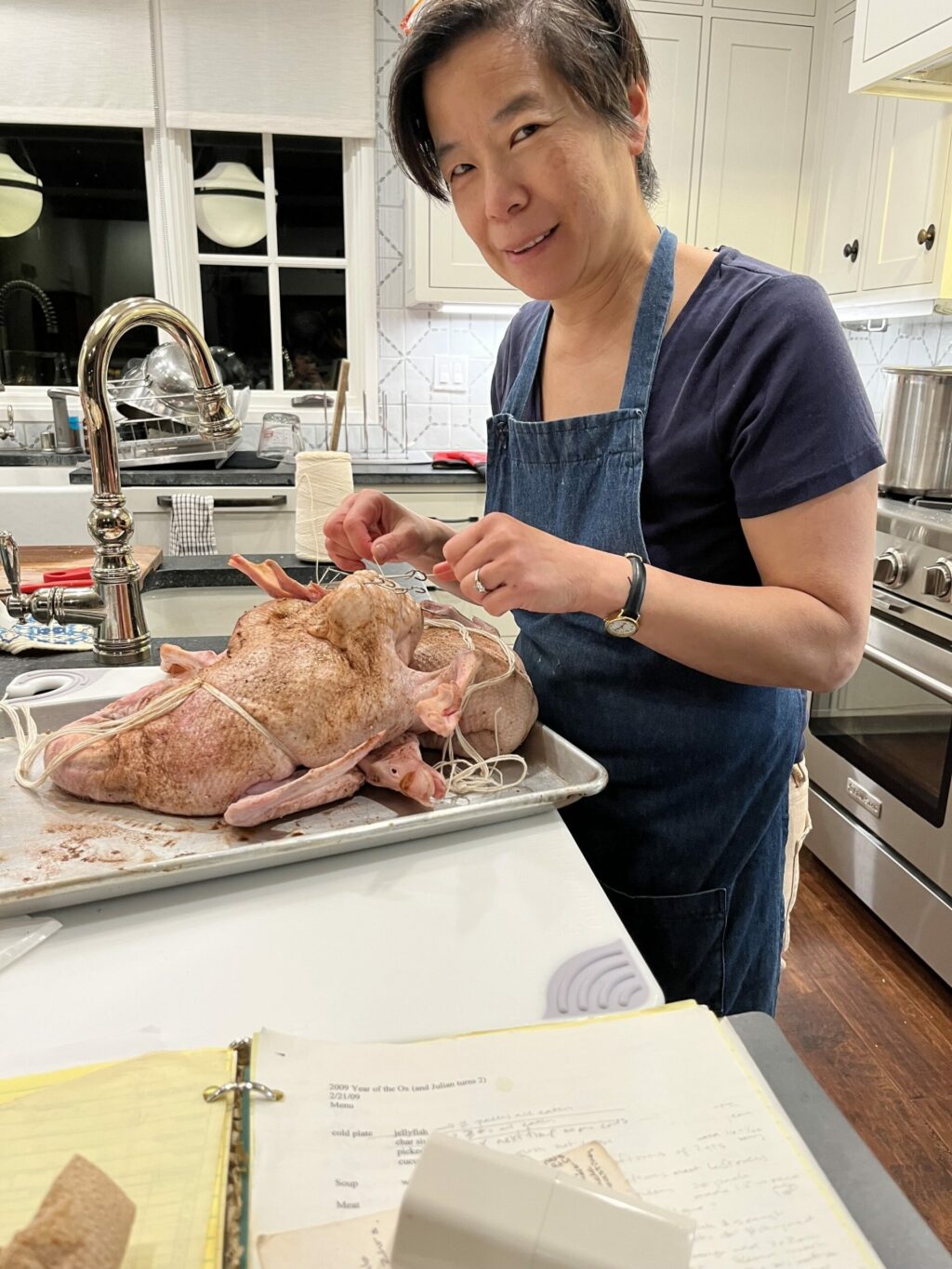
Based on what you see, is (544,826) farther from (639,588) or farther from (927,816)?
(927,816)

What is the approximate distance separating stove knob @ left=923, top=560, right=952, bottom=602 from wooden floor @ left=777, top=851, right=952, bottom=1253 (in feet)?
2.95

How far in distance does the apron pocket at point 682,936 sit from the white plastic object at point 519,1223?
25.4 inches

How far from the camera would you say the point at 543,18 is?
0.86m

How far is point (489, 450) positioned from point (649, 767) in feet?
1.59

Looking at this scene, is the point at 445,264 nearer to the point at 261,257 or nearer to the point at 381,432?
the point at 381,432

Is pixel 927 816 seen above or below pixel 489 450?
below

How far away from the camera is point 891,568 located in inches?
85.2

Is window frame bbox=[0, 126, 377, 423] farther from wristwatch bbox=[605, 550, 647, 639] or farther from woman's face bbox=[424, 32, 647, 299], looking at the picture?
wristwatch bbox=[605, 550, 647, 639]

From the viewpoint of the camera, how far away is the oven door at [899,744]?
207cm

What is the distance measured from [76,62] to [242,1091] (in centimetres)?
383

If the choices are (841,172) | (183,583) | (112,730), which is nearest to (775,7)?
(841,172)

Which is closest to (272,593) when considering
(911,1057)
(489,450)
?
(489,450)

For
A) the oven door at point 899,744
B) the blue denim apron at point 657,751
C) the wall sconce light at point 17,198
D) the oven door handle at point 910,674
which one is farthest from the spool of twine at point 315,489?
the wall sconce light at point 17,198

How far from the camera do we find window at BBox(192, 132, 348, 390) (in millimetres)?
3582
